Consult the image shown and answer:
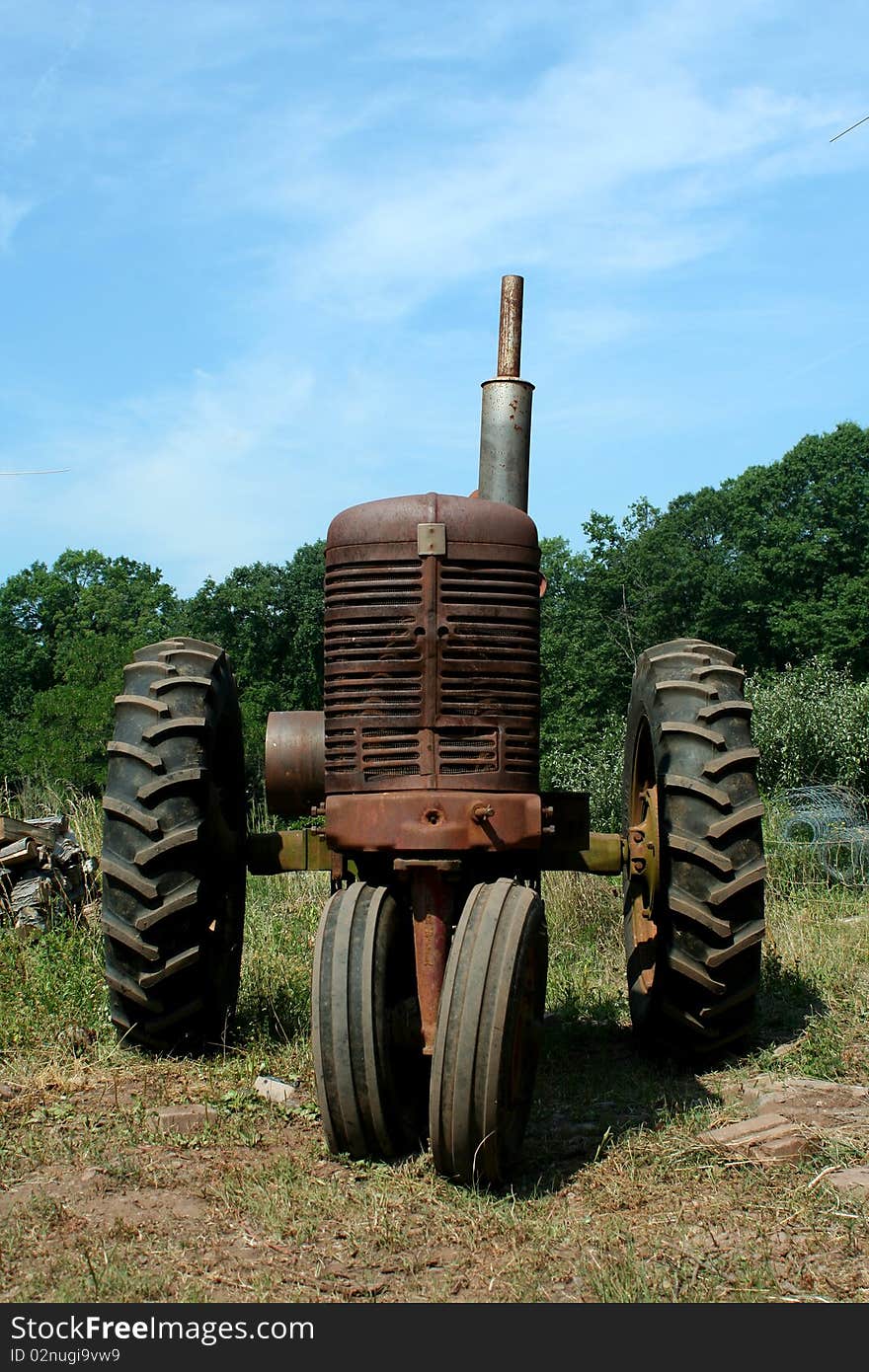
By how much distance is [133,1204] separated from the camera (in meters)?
4.44

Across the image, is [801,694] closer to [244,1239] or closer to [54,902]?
[54,902]

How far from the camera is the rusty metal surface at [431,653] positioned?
4.97m

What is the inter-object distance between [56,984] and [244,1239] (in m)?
2.97

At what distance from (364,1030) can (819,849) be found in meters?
9.88

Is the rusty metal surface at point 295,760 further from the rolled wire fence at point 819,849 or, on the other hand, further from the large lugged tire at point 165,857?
the rolled wire fence at point 819,849

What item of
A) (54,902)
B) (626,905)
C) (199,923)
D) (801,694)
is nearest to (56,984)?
(199,923)

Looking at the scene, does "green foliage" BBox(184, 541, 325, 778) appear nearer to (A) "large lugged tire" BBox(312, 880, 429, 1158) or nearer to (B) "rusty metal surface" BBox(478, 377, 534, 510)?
(B) "rusty metal surface" BBox(478, 377, 534, 510)

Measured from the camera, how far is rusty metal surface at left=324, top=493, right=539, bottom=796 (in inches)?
196

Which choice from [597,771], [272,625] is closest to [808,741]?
[597,771]

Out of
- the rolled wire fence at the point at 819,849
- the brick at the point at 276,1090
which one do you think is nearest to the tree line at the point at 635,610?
the rolled wire fence at the point at 819,849

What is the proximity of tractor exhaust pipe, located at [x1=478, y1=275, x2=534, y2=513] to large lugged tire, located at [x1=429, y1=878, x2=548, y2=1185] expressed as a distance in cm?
250

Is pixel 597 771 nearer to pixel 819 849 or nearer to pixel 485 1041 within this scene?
pixel 819 849

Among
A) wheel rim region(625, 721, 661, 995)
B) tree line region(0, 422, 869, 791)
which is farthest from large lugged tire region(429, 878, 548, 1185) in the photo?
tree line region(0, 422, 869, 791)

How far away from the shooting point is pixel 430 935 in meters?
4.81
